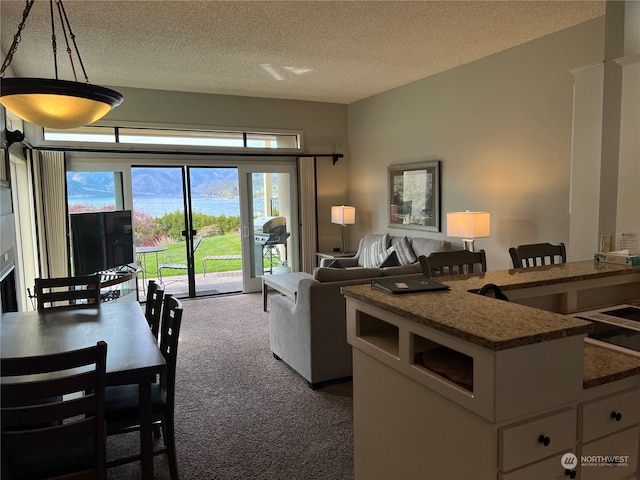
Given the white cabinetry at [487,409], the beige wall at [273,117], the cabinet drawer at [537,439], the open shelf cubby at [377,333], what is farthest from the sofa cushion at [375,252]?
the cabinet drawer at [537,439]

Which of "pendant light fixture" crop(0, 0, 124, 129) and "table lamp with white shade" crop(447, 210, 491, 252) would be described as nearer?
"pendant light fixture" crop(0, 0, 124, 129)

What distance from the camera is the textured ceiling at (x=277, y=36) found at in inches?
138

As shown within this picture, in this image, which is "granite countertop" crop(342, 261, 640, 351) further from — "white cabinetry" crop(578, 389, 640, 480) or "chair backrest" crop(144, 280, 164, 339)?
"chair backrest" crop(144, 280, 164, 339)

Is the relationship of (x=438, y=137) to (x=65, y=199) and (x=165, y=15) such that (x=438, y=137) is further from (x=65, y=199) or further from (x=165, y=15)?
(x=65, y=199)

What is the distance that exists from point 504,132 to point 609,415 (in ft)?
12.9

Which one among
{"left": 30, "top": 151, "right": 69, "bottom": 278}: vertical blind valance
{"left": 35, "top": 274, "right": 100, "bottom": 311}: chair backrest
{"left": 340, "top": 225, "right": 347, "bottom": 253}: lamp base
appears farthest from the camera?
{"left": 340, "top": 225, "right": 347, "bottom": 253}: lamp base

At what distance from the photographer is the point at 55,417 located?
164 centimetres

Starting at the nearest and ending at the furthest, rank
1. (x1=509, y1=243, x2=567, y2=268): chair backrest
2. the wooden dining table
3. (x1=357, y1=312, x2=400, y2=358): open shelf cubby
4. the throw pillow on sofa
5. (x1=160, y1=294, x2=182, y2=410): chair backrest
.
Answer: (x1=357, y1=312, x2=400, y2=358): open shelf cubby, the wooden dining table, (x1=160, y1=294, x2=182, y2=410): chair backrest, (x1=509, y1=243, x2=567, y2=268): chair backrest, the throw pillow on sofa

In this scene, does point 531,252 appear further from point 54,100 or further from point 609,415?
point 54,100

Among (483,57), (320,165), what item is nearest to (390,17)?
(483,57)

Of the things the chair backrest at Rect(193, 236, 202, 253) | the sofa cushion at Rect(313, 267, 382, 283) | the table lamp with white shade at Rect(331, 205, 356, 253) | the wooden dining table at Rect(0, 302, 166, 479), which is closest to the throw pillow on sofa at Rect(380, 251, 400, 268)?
the sofa cushion at Rect(313, 267, 382, 283)

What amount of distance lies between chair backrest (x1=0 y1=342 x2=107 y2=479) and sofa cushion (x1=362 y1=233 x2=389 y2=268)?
177 inches

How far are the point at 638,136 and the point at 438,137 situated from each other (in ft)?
10.6

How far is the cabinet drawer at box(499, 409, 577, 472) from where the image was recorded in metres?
1.20
